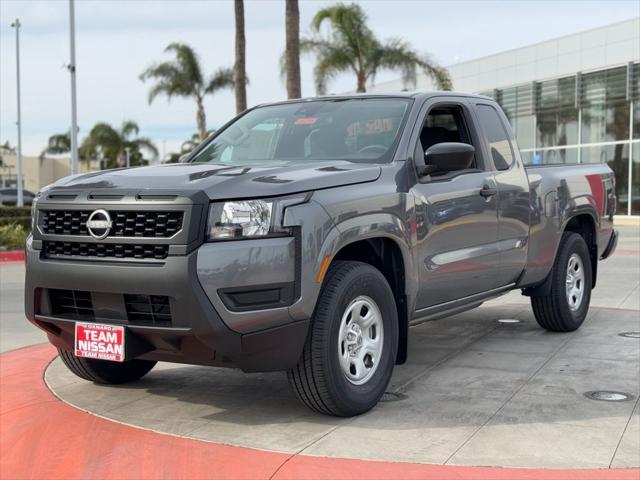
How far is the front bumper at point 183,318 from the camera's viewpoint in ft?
14.5

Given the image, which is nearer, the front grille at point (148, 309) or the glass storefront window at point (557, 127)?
the front grille at point (148, 309)

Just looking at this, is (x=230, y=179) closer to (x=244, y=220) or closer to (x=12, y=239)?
(x=244, y=220)

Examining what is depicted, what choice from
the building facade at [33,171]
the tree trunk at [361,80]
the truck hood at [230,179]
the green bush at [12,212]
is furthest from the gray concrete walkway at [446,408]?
the building facade at [33,171]

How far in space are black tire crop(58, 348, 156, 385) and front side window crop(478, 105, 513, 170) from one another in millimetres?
3076

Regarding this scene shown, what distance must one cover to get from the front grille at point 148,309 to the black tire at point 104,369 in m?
1.14

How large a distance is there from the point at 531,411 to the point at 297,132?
2440mm

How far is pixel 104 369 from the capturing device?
590 cm

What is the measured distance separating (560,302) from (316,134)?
2.96m

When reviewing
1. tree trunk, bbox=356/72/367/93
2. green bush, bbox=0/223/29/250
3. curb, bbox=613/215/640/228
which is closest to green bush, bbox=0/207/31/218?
green bush, bbox=0/223/29/250

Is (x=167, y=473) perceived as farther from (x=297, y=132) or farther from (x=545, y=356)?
(x=545, y=356)

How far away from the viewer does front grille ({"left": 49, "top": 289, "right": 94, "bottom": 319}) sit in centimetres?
489

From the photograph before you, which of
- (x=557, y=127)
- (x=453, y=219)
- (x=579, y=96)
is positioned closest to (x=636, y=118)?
(x=579, y=96)

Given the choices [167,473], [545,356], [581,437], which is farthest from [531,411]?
[167,473]

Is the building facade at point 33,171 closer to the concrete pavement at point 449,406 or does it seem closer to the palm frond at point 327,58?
the palm frond at point 327,58
